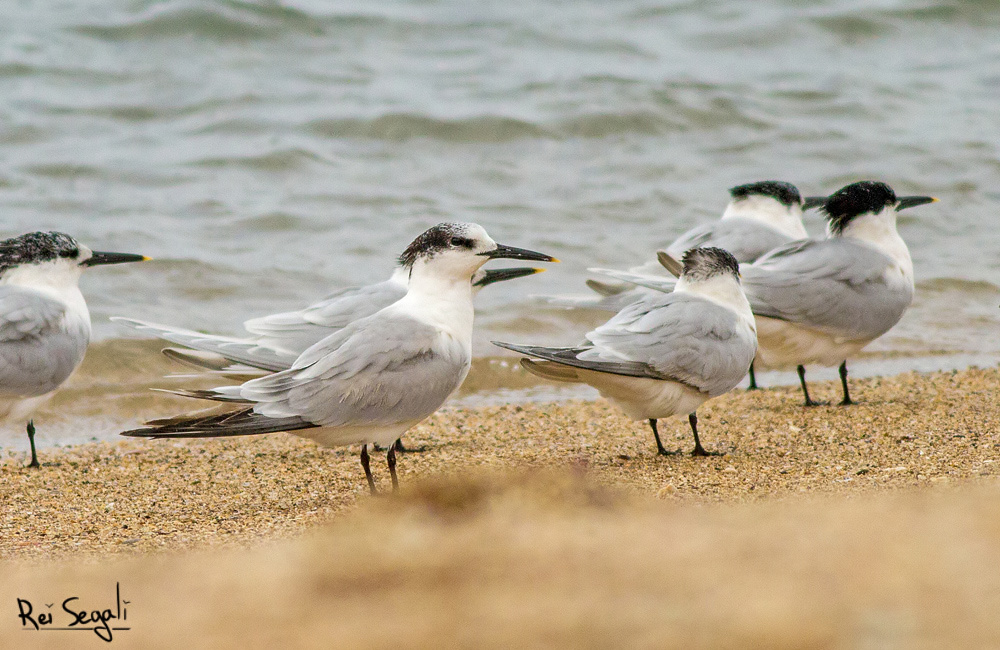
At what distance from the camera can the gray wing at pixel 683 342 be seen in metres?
4.87

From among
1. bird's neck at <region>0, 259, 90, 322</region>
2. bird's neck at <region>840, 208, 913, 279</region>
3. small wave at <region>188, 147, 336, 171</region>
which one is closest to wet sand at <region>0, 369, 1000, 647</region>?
bird's neck at <region>0, 259, 90, 322</region>

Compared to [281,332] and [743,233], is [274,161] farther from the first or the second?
[281,332]

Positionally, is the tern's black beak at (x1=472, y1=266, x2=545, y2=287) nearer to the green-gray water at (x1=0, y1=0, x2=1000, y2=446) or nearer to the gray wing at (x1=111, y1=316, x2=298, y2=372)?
the gray wing at (x1=111, y1=316, x2=298, y2=372)

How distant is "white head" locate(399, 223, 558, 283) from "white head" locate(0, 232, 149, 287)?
1.87 metres

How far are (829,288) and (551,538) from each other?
3.63m

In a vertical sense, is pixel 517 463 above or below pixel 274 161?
below

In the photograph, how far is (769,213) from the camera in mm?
7246

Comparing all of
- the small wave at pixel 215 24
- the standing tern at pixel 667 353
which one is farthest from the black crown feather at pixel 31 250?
the small wave at pixel 215 24

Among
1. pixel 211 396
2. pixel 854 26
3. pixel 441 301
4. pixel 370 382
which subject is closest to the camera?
pixel 211 396

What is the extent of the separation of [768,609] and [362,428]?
241 centimetres

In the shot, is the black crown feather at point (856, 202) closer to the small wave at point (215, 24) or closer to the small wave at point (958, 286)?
the small wave at point (958, 286)

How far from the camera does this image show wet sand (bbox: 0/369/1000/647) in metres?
2.37

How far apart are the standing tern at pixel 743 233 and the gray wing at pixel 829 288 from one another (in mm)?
508

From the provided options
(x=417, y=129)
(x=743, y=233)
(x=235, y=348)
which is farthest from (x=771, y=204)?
(x=417, y=129)
